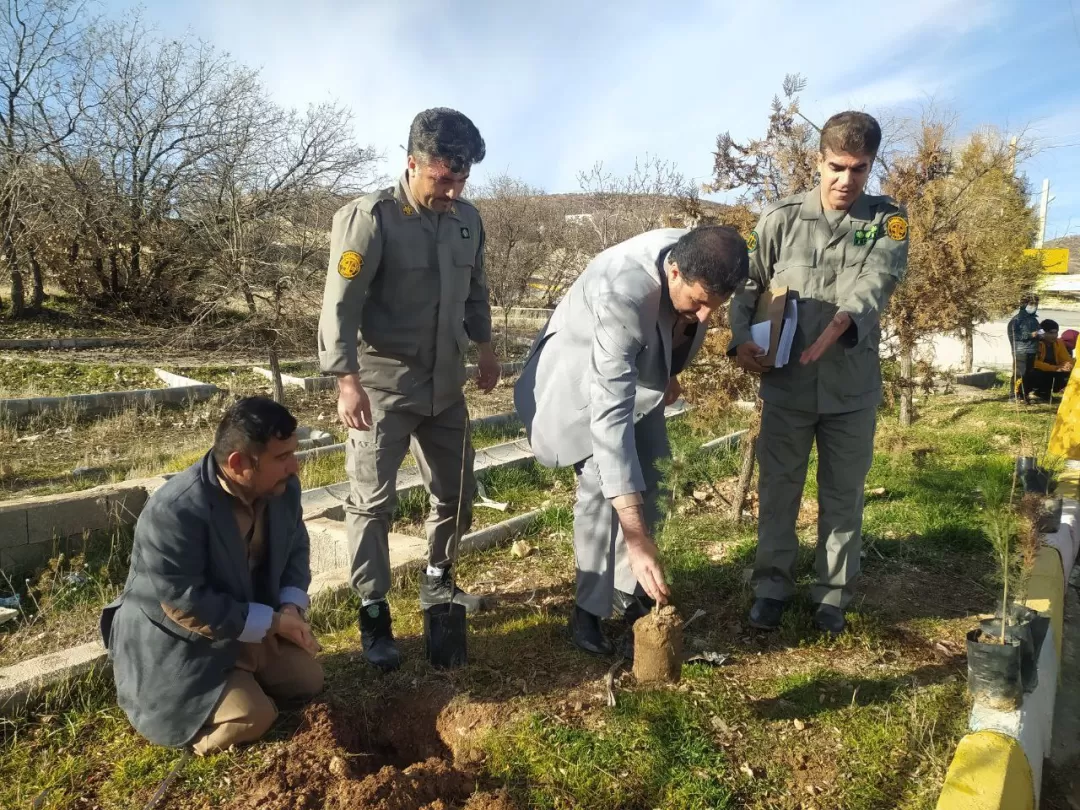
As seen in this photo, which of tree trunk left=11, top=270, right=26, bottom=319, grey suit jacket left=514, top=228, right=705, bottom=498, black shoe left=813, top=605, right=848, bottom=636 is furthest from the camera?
tree trunk left=11, top=270, right=26, bottom=319

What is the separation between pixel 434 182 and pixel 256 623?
5.65ft

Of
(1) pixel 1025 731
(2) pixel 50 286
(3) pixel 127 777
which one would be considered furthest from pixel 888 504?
(2) pixel 50 286

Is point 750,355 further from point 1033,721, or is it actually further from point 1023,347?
point 1023,347

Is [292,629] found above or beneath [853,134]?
beneath

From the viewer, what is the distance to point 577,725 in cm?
266

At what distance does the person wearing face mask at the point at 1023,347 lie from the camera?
1043 cm

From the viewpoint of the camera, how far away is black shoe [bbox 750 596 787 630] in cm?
340

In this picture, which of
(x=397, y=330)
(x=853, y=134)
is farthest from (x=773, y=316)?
(x=397, y=330)

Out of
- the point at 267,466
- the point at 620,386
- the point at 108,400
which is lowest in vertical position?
the point at 108,400

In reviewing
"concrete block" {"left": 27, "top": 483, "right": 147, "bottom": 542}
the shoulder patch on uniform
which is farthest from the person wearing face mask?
"concrete block" {"left": 27, "top": 483, "right": 147, "bottom": 542}

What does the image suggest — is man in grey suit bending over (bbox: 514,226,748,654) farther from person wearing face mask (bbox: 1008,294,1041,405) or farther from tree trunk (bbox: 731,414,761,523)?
person wearing face mask (bbox: 1008,294,1041,405)

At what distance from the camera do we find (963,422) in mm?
8867

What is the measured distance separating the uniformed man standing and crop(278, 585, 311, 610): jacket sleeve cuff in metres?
0.31

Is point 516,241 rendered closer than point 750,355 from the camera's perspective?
No
